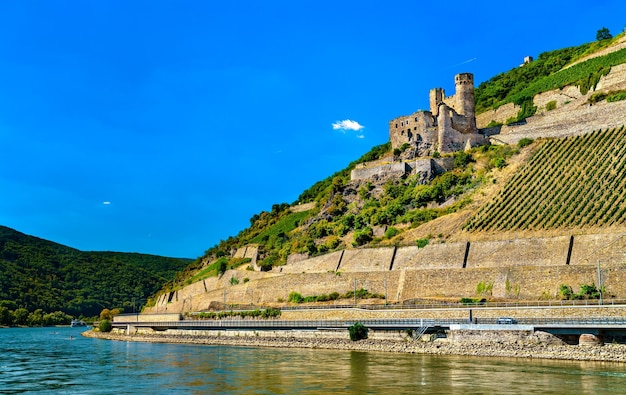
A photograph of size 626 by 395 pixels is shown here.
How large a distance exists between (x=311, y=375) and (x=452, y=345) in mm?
9803

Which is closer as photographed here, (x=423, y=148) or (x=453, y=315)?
(x=453, y=315)

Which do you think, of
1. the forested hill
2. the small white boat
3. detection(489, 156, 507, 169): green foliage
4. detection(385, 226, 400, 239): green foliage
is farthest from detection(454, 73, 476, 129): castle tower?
the forested hill

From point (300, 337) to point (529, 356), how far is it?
16090 mm

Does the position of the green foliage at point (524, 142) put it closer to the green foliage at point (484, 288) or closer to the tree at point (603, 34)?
the green foliage at point (484, 288)

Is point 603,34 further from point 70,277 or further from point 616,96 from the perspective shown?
point 70,277

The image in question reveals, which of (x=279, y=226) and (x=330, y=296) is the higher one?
(x=279, y=226)

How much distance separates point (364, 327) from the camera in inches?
1452

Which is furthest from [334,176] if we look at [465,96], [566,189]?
[566,189]

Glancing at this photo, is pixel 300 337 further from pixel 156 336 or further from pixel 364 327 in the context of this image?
pixel 156 336

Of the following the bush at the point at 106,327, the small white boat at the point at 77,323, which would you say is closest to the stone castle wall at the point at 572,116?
the bush at the point at 106,327

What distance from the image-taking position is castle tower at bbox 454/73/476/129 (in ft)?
195

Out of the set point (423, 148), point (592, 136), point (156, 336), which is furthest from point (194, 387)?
point (423, 148)

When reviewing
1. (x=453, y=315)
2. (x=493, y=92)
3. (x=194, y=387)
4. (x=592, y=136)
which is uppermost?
(x=493, y=92)

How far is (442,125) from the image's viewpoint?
5759 cm
